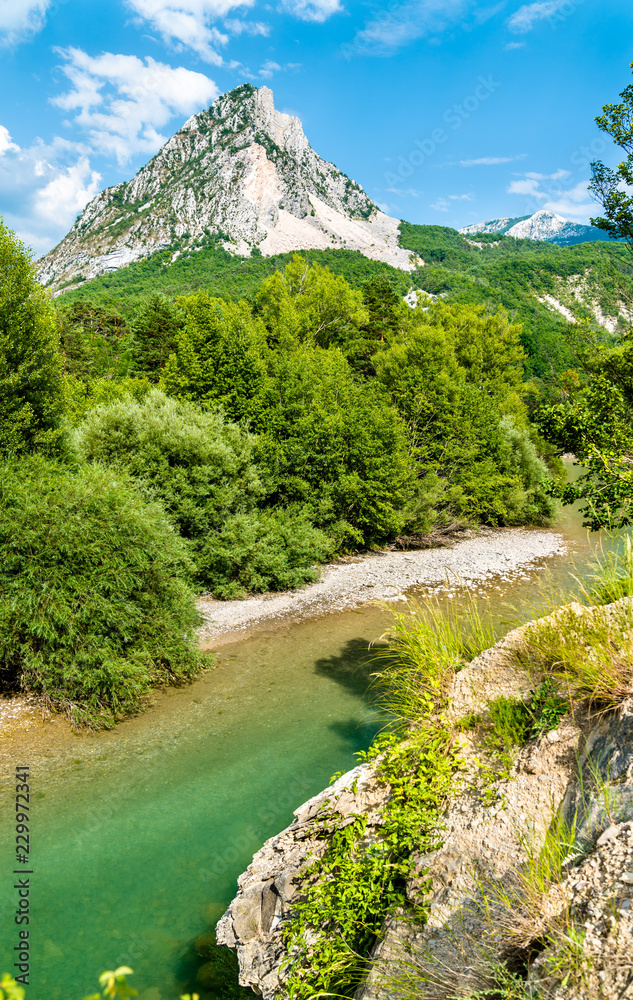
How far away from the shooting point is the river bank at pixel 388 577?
16766mm

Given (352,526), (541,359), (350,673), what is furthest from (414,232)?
(350,673)

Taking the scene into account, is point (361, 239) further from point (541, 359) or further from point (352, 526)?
point (352, 526)

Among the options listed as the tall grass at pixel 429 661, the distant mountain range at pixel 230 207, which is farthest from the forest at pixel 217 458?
the distant mountain range at pixel 230 207

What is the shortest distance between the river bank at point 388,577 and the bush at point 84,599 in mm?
3225

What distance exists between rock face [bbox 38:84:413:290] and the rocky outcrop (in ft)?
402

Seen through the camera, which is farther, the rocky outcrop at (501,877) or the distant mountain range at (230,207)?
the distant mountain range at (230,207)

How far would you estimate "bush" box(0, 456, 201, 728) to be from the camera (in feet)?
35.3

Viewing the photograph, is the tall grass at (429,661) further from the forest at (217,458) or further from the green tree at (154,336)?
the green tree at (154,336)

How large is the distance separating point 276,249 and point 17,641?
425ft

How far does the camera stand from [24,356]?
44.3ft

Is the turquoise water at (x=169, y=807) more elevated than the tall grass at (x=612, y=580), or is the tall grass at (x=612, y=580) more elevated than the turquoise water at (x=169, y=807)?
the tall grass at (x=612, y=580)

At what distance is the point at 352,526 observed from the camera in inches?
927

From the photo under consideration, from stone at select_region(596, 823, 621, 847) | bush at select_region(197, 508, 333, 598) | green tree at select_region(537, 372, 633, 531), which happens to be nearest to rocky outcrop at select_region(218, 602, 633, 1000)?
stone at select_region(596, 823, 621, 847)

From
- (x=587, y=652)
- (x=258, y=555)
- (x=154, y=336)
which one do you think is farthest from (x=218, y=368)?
(x=587, y=652)
